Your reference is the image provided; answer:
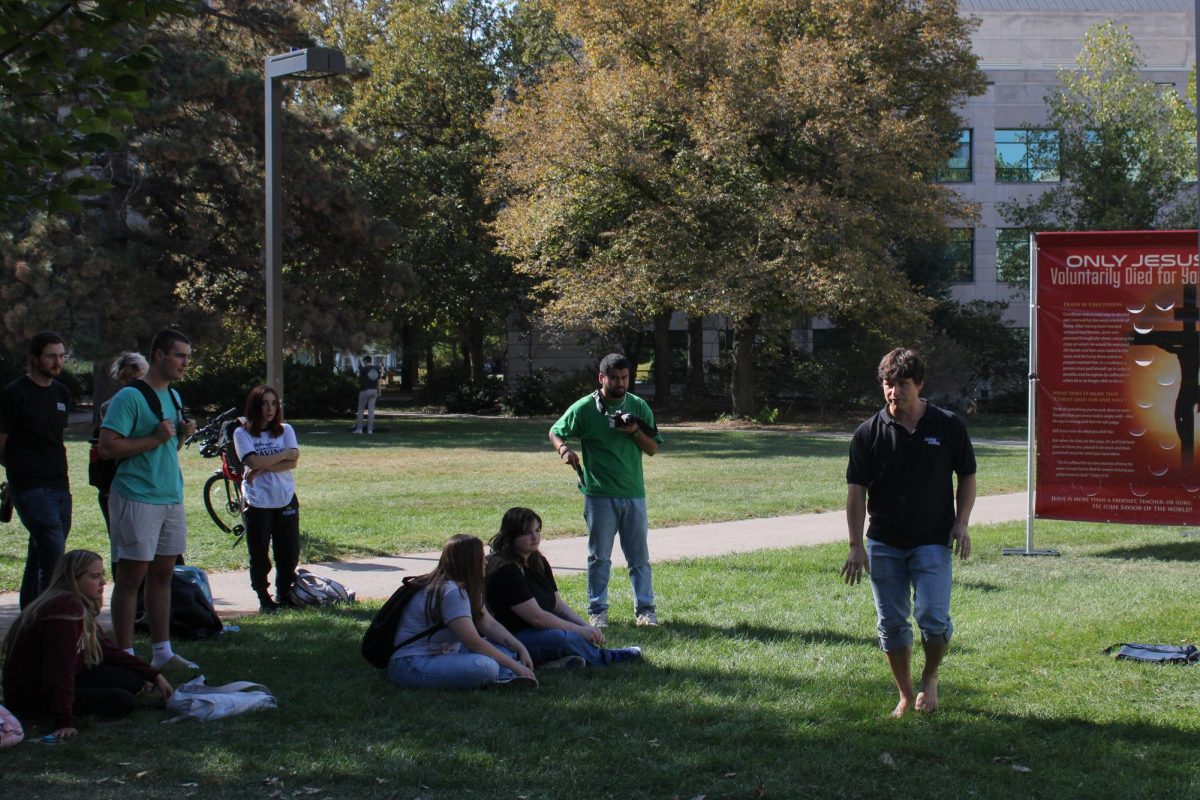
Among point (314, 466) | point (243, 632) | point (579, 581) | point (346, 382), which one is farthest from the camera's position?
point (346, 382)

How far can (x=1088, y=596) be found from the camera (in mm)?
9273

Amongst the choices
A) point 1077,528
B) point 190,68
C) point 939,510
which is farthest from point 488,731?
point 190,68

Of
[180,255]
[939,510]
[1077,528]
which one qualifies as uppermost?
[180,255]

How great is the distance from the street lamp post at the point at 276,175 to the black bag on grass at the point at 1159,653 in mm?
6428

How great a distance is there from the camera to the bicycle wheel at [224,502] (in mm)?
12531

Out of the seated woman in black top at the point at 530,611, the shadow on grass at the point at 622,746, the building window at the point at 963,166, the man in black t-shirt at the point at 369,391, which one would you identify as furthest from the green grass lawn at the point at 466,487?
the building window at the point at 963,166

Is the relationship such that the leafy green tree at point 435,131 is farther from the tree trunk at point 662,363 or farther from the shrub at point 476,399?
the tree trunk at point 662,363

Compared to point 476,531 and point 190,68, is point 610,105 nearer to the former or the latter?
point 190,68

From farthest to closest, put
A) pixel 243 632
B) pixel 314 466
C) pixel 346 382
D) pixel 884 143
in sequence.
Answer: pixel 346 382
pixel 884 143
pixel 314 466
pixel 243 632

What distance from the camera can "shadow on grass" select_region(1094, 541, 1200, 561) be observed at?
11.4 metres

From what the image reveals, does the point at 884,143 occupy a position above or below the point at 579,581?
above

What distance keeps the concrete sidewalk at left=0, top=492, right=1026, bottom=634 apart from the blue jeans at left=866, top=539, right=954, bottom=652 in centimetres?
432

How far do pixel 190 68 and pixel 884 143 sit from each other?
53.1 feet

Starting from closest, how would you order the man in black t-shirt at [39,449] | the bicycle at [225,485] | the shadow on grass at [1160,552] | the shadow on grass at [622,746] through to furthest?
1. the shadow on grass at [622,746]
2. the man in black t-shirt at [39,449]
3. the shadow on grass at [1160,552]
4. the bicycle at [225,485]
